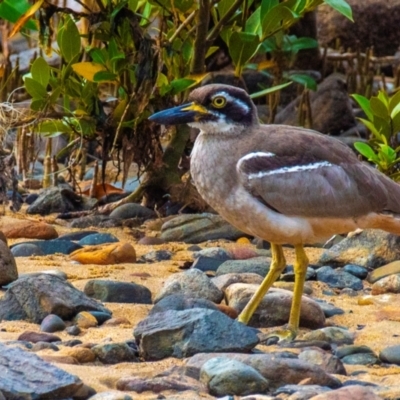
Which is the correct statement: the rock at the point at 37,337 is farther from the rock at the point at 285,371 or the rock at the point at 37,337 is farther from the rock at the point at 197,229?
the rock at the point at 197,229

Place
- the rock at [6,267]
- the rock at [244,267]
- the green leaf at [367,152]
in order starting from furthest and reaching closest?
the green leaf at [367,152]
the rock at [244,267]
the rock at [6,267]

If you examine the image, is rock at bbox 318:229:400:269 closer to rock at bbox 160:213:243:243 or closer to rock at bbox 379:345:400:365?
rock at bbox 160:213:243:243

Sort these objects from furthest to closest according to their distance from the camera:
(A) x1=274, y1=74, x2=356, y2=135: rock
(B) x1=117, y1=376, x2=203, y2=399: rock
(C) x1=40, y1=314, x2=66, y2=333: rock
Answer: (A) x1=274, y1=74, x2=356, y2=135: rock
(C) x1=40, y1=314, x2=66, y2=333: rock
(B) x1=117, y1=376, x2=203, y2=399: rock

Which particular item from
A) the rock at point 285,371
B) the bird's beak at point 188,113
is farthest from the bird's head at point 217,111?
the rock at point 285,371

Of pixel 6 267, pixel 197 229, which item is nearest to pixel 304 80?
pixel 197 229

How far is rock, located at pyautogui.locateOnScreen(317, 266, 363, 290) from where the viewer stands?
599 centimetres

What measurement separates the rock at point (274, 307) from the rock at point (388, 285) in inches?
25.1

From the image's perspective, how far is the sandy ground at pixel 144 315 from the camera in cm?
420

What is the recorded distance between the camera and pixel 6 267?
5473 mm

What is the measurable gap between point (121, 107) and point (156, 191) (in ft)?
2.60

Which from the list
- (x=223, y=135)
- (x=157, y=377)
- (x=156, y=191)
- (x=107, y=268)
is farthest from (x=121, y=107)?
(x=157, y=377)

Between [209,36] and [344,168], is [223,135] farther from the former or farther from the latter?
[209,36]

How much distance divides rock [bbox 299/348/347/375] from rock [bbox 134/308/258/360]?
242mm

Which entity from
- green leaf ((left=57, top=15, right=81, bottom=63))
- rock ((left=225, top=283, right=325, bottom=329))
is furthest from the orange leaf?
rock ((left=225, top=283, right=325, bottom=329))
